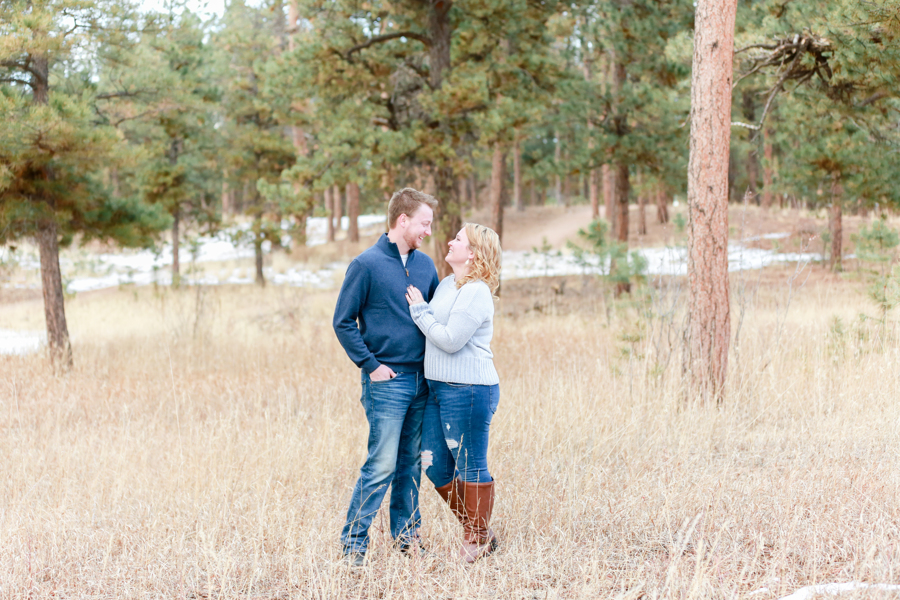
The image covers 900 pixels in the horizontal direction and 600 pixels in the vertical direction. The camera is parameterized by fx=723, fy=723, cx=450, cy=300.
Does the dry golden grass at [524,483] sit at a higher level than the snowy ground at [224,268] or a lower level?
lower

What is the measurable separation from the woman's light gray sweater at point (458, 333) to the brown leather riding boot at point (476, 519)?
0.55 meters

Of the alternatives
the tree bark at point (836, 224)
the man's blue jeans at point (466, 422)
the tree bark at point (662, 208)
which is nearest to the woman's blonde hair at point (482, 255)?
the man's blue jeans at point (466, 422)

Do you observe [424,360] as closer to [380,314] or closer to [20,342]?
[380,314]

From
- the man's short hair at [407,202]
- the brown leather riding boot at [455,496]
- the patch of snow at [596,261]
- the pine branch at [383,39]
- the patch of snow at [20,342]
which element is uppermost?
the pine branch at [383,39]

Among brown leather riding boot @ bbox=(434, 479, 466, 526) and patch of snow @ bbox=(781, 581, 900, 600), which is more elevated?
brown leather riding boot @ bbox=(434, 479, 466, 526)

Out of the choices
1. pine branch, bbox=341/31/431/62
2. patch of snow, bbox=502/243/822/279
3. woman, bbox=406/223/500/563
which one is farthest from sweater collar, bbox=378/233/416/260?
patch of snow, bbox=502/243/822/279

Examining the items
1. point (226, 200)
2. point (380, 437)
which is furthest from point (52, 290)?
point (226, 200)

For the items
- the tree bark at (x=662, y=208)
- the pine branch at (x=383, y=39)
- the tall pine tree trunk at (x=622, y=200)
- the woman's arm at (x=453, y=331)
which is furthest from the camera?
the tree bark at (x=662, y=208)

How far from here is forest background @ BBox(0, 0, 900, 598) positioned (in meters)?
3.85

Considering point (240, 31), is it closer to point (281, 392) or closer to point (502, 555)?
point (281, 392)

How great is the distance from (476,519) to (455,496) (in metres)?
0.18

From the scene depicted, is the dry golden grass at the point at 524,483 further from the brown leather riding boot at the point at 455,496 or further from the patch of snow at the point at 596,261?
the patch of snow at the point at 596,261

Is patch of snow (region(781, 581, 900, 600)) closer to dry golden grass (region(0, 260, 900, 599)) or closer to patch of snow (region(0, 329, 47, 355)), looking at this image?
dry golden grass (region(0, 260, 900, 599))

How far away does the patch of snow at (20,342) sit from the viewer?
11.3 meters
